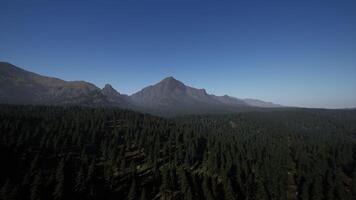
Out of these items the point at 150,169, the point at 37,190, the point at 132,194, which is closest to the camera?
the point at 37,190

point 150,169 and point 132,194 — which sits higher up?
point 150,169

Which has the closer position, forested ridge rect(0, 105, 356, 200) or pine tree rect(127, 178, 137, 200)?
pine tree rect(127, 178, 137, 200)

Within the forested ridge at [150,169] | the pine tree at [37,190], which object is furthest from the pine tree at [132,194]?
the pine tree at [37,190]

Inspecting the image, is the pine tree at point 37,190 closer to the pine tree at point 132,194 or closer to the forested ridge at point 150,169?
the forested ridge at point 150,169

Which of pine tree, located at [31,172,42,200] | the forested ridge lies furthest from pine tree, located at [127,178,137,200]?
pine tree, located at [31,172,42,200]

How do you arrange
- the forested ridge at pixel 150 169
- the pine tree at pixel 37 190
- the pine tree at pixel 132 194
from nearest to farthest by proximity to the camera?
the pine tree at pixel 37 190, the pine tree at pixel 132 194, the forested ridge at pixel 150 169

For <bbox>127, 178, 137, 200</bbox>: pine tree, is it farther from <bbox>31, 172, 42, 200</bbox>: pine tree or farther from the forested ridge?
<bbox>31, 172, 42, 200</bbox>: pine tree

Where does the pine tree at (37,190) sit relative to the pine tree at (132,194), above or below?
above

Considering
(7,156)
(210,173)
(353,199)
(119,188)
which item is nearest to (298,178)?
(353,199)

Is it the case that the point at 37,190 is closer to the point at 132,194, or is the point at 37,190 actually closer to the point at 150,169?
the point at 132,194

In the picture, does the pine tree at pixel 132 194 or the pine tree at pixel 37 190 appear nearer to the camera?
the pine tree at pixel 37 190

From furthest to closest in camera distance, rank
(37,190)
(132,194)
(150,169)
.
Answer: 1. (150,169)
2. (132,194)
3. (37,190)

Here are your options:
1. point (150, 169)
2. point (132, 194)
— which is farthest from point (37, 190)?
point (150, 169)

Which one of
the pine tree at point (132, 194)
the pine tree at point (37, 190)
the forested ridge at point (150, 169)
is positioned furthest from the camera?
the forested ridge at point (150, 169)
